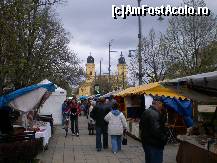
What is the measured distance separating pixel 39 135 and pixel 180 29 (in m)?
26.9

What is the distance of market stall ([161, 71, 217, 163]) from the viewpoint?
35.1ft

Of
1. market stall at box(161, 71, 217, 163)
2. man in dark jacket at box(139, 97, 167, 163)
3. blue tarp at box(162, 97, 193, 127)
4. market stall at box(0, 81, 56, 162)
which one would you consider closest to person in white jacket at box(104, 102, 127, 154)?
market stall at box(0, 81, 56, 162)

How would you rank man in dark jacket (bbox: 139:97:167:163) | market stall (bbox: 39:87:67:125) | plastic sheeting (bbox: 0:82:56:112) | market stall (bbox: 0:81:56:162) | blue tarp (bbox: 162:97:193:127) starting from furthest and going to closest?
market stall (bbox: 39:87:67:125)
blue tarp (bbox: 162:97:193:127)
plastic sheeting (bbox: 0:82:56:112)
market stall (bbox: 0:81:56:162)
man in dark jacket (bbox: 139:97:167:163)

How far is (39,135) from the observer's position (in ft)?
54.1

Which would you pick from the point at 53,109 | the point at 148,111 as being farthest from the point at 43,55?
the point at 148,111

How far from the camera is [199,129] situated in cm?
1447

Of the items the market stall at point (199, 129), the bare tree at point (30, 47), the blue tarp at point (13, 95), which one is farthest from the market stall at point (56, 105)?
the market stall at point (199, 129)

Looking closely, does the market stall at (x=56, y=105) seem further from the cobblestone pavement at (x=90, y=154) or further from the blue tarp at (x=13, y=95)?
the blue tarp at (x=13, y=95)

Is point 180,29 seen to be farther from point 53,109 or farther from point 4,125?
point 4,125

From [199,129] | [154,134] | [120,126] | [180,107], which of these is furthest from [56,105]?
[154,134]

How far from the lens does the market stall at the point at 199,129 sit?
10.7 metres

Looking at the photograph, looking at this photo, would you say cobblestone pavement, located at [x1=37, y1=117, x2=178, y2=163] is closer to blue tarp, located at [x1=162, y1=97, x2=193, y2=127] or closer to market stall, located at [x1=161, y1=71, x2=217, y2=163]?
Answer: market stall, located at [x1=161, y1=71, x2=217, y2=163]

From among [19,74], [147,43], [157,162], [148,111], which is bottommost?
[157,162]

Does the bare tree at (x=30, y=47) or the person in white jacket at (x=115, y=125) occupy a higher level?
the bare tree at (x=30, y=47)
